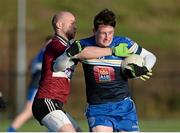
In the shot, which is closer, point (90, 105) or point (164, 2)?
point (90, 105)

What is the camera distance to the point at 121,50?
1002cm

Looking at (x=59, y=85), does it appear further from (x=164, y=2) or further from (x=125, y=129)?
(x=164, y=2)

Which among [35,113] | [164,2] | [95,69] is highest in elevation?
[95,69]

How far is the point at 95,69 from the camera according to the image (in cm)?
1013

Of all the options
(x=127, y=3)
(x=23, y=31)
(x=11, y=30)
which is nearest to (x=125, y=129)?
(x=23, y=31)

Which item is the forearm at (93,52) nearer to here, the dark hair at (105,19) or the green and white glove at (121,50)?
the green and white glove at (121,50)

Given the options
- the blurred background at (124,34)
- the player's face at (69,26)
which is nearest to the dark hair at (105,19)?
the player's face at (69,26)

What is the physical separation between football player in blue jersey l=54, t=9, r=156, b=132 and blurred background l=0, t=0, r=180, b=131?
13464 millimetres

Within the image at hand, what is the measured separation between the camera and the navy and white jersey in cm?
1009

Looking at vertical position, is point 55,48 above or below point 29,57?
above

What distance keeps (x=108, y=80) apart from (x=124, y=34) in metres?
27.9

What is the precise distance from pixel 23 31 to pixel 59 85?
23.9 m

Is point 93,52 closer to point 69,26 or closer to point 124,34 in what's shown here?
point 69,26

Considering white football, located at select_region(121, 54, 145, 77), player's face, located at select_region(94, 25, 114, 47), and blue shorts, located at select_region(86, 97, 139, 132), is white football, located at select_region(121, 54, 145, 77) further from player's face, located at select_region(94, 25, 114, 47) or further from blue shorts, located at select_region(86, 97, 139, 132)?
blue shorts, located at select_region(86, 97, 139, 132)
